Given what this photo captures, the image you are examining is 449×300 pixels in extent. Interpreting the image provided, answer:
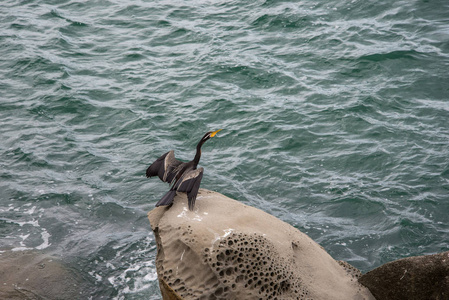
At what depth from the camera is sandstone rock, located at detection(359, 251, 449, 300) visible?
4.42m

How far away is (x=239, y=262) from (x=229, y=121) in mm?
5425

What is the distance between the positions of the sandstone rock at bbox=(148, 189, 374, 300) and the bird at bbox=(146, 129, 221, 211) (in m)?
0.19

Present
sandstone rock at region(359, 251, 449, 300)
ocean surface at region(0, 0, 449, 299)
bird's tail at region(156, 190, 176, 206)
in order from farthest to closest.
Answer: ocean surface at region(0, 0, 449, 299) → bird's tail at region(156, 190, 176, 206) → sandstone rock at region(359, 251, 449, 300)

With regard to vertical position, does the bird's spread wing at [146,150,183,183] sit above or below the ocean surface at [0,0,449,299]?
above

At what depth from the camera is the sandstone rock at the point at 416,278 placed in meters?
4.42

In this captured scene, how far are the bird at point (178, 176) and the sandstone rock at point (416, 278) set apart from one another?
222 cm

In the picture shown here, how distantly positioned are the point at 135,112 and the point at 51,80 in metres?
2.58

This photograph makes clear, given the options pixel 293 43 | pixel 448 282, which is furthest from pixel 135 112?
pixel 448 282

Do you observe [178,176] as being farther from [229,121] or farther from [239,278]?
[229,121]

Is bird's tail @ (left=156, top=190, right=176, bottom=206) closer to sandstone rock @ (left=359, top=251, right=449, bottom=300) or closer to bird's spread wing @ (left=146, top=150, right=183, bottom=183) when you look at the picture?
bird's spread wing @ (left=146, top=150, right=183, bottom=183)

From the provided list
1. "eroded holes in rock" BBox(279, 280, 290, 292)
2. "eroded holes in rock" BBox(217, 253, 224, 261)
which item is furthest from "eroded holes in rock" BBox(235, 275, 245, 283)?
"eroded holes in rock" BBox(279, 280, 290, 292)

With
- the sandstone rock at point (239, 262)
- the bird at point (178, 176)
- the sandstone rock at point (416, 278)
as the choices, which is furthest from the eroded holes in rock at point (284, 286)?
the bird at point (178, 176)

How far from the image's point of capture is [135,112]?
1009 centimetres

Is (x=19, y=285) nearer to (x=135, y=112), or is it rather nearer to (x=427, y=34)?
(x=135, y=112)
